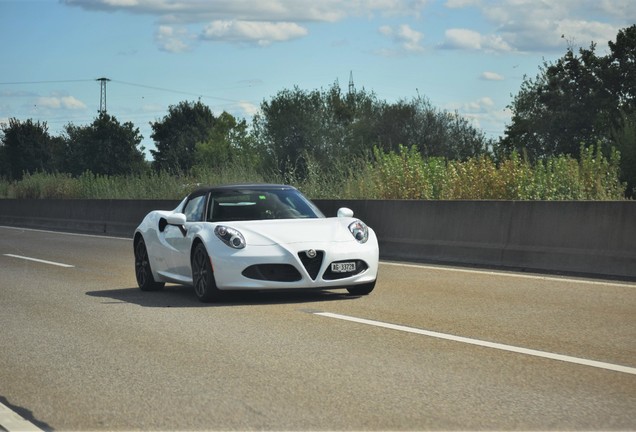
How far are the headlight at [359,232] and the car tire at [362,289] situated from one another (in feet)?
1.65

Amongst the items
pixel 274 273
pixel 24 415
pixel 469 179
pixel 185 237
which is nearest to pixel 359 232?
pixel 274 273

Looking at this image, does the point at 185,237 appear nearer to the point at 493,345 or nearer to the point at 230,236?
the point at 230,236

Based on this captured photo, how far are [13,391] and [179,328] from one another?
9.62 ft

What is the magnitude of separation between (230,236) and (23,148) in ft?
335

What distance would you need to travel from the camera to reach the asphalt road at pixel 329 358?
6316mm

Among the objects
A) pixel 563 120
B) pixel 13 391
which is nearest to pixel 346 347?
pixel 13 391

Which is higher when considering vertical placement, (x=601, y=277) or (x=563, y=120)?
(x=563, y=120)

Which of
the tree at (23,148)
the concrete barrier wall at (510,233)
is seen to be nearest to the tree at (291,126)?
the tree at (23,148)

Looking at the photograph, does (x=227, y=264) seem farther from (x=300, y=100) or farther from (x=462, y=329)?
(x=300, y=100)

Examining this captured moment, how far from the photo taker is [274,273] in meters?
11.8

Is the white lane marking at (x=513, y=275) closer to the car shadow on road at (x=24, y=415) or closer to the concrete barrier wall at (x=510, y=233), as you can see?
the concrete barrier wall at (x=510, y=233)

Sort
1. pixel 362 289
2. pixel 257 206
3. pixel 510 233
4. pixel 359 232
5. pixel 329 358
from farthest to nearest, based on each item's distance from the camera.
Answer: pixel 510 233 < pixel 257 206 < pixel 362 289 < pixel 359 232 < pixel 329 358

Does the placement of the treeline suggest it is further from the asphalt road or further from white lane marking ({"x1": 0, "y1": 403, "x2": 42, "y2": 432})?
white lane marking ({"x1": 0, "y1": 403, "x2": 42, "y2": 432})

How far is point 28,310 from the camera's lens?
39.2ft
